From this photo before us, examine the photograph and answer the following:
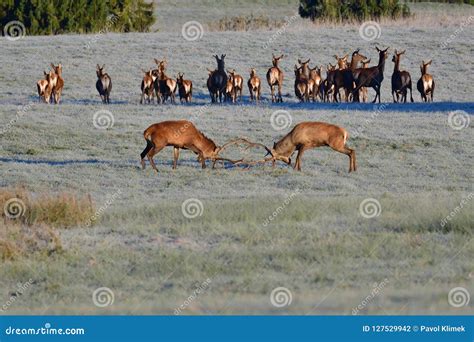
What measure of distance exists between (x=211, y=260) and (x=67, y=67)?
31.0 metres

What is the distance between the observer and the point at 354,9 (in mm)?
64062

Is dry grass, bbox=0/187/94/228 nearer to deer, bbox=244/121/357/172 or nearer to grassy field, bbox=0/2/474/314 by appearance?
grassy field, bbox=0/2/474/314

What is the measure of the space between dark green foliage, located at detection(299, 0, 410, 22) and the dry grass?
4722 centimetres

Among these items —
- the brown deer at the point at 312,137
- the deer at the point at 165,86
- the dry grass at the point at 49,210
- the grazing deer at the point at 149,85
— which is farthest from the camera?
the grazing deer at the point at 149,85

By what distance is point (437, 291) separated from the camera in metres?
11.0

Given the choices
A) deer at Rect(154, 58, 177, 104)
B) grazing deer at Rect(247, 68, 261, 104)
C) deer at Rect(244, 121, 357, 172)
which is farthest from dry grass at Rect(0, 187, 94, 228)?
grazing deer at Rect(247, 68, 261, 104)

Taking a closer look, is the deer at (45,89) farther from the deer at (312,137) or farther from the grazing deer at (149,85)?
the deer at (312,137)

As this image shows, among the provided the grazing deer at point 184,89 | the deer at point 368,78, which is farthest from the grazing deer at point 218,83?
the deer at point 368,78

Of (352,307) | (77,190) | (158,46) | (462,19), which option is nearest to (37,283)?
(352,307)

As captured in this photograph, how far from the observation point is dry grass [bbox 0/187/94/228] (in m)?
15.9

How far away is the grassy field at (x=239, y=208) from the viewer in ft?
37.8

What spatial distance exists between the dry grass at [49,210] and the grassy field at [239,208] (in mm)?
163

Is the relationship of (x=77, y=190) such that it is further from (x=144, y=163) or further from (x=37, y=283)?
(x=37, y=283)

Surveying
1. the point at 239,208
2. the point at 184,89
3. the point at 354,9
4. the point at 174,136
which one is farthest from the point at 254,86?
the point at 354,9
